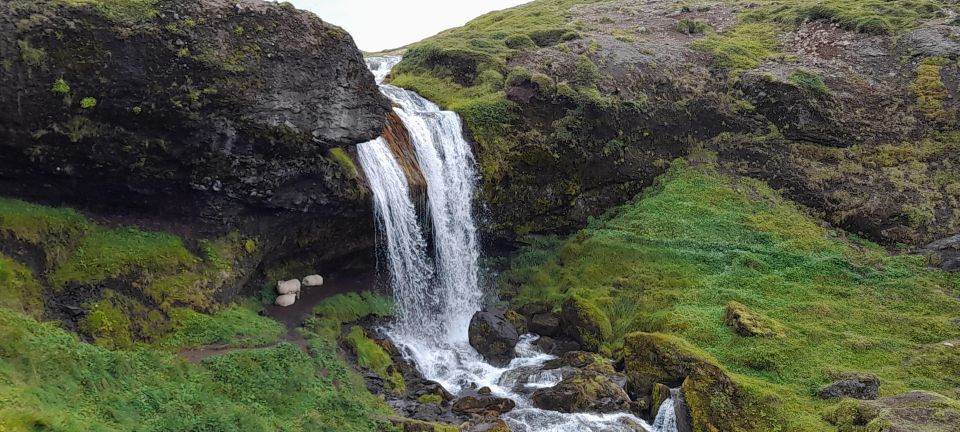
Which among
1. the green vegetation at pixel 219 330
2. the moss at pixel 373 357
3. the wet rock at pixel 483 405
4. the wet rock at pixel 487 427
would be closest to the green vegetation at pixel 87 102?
the green vegetation at pixel 219 330

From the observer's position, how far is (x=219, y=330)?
15266 millimetres

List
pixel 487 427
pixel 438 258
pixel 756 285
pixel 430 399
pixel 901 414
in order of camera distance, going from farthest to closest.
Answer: pixel 438 258, pixel 756 285, pixel 430 399, pixel 487 427, pixel 901 414

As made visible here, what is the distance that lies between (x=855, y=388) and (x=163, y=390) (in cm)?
1465

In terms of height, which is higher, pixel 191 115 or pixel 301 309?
pixel 191 115

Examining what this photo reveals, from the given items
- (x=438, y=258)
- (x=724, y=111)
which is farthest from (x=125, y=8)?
(x=724, y=111)

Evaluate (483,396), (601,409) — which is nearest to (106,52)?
(483,396)

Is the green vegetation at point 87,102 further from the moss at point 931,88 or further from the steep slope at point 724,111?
the moss at point 931,88

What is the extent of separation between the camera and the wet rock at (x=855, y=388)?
14383 mm

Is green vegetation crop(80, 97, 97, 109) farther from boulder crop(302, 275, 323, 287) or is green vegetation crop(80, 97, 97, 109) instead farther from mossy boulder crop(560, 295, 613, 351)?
mossy boulder crop(560, 295, 613, 351)

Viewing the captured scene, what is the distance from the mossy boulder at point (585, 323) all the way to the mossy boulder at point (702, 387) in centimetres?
344

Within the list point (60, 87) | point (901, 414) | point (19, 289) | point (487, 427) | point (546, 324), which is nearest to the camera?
point (901, 414)

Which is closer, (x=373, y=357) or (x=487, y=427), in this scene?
(x=487, y=427)

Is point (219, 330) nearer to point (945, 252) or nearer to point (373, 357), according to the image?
point (373, 357)

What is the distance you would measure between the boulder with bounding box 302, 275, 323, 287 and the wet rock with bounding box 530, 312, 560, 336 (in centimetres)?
736
